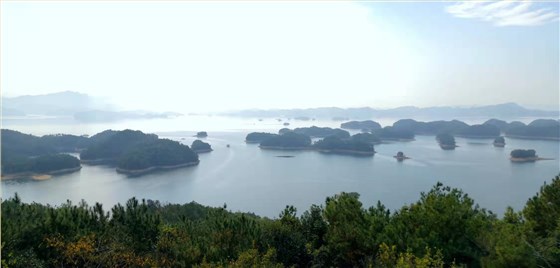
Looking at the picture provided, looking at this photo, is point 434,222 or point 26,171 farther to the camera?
point 26,171

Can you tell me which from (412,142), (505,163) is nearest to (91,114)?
(412,142)

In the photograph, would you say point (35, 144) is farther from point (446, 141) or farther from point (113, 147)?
point (446, 141)

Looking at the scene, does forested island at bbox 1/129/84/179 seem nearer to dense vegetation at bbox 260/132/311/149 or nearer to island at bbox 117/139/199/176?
island at bbox 117/139/199/176

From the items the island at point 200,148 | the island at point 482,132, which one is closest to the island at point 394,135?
the island at point 482,132

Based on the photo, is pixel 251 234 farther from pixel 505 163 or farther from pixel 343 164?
pixel 505 163

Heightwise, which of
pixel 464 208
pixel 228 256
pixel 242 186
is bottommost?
pixel 242 186

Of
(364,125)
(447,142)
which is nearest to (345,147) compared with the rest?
(447,142)
